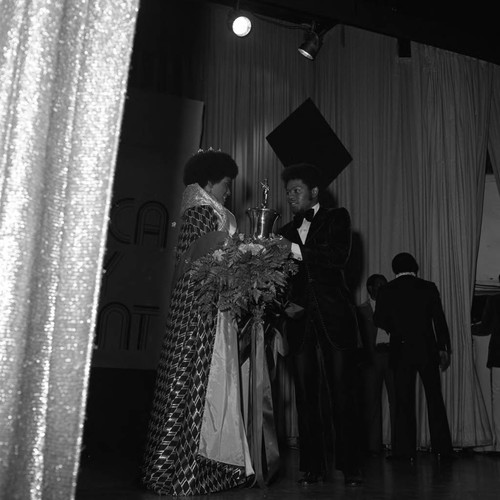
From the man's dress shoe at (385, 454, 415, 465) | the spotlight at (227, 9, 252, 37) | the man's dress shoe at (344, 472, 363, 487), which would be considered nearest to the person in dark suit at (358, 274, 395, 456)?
the man's dress shoe at (385, 454, 415, 465)

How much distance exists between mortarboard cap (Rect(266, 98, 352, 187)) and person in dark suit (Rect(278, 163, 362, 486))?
341 centimetres

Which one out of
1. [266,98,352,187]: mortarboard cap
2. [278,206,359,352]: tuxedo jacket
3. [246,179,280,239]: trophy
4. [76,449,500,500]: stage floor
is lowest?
[76,449,500,500]: stage floor

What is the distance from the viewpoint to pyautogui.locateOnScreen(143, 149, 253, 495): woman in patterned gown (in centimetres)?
312

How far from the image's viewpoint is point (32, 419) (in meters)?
0.91

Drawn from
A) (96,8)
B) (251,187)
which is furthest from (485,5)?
(96,8)

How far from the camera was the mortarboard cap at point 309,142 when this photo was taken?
701cm

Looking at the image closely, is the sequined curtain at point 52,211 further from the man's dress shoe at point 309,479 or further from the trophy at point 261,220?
the man's dress shoe at point 309,479

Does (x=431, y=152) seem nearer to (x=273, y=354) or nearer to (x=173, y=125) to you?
(x=173, y=125)

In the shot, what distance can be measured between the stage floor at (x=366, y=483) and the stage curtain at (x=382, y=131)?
2.13 m

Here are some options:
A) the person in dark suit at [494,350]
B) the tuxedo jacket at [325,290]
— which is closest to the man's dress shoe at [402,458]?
the person in dark suit at [494,350]

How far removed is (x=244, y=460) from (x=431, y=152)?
4674 millimetres

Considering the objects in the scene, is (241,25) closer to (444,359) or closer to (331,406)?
(444,359)

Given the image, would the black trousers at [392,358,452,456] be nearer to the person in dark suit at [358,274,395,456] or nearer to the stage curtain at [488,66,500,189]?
the person in dark suit at [358,274,395,456]

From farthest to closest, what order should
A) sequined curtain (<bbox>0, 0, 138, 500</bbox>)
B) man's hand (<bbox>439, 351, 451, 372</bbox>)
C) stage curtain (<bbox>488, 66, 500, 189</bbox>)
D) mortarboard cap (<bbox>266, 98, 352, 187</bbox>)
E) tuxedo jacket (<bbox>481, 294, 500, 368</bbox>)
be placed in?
stage curtain (<bbox>488, 66, 500, 189</bbox>)
mortarboard cap (<bbox>266, 98, 352, 187</bbox>)
tuxedo jacket (<bbox>481, 294, 500, 368</bbox>)
man's hand (<bbox>439, 351, 451, 372</bbox>)
sequined curtain (<bbox>0, 0, 138, 500</bbox>)
